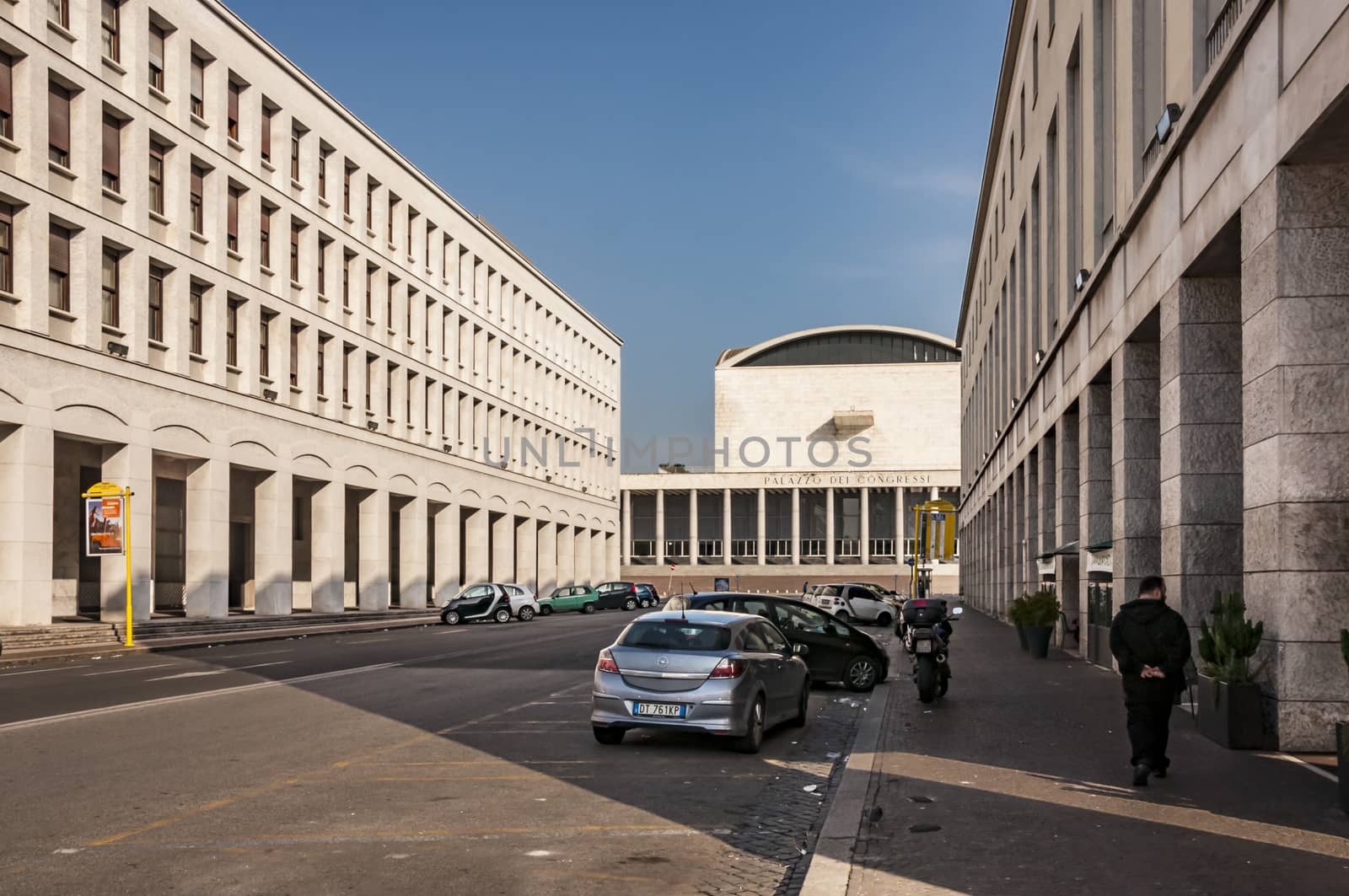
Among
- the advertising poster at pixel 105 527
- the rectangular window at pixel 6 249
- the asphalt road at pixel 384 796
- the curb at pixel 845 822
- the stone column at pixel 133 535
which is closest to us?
the curb at pixel 845 822

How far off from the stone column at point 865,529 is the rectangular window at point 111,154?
85.2 metres

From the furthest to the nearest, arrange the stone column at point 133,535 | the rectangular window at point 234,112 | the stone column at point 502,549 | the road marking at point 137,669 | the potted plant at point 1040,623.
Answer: the stone column at point 502,549 < the rectangular window at point 234,112 < the stone column at point 133,535 < the potted plant at point 1040,623 < the road marking at point 137,669

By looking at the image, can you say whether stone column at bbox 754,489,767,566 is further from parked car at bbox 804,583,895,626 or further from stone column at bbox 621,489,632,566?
parked car at bbox 804,583,895,626

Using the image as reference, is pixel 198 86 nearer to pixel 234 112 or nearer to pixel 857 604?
pixel 234 112

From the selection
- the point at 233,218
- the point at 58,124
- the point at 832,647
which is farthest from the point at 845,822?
the point at 233,218

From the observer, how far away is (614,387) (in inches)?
4279

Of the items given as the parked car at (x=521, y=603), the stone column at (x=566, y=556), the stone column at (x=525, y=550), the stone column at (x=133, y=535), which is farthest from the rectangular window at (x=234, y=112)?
the stone column at (x=566, y=556)

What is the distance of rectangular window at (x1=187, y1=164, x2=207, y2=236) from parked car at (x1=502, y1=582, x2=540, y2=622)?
17798 millimetres

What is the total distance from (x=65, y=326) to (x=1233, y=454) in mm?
30466

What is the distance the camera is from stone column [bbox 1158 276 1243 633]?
15836 millimetres

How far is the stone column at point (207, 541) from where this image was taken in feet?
142

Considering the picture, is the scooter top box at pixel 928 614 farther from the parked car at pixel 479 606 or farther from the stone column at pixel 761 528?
the stone column at pixel 761 528

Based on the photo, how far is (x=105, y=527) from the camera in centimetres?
3272

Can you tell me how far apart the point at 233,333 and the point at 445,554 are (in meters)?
24.4
